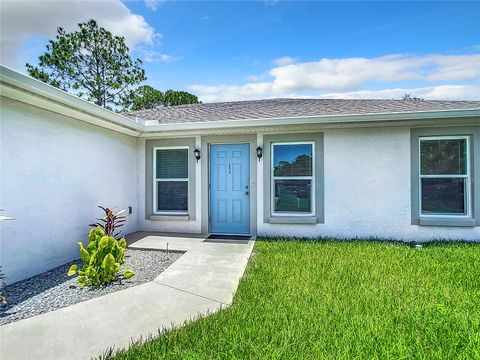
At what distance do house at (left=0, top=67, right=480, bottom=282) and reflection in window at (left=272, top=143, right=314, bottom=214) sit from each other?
0.09 feet

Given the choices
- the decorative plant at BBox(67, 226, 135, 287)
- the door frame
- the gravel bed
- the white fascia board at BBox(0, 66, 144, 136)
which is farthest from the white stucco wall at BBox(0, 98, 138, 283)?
the door frame

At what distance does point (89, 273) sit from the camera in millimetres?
3482

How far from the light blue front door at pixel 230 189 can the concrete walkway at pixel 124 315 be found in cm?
220

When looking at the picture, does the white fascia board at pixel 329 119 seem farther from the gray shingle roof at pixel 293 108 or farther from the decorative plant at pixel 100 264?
the decorative plant at pixel 100 264

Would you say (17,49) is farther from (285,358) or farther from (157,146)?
(285,358)

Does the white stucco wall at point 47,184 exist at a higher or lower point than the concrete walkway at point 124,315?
higher

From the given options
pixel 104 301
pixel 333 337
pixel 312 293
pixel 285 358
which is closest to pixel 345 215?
pixel 312 293

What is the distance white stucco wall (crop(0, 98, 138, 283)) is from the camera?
365cm

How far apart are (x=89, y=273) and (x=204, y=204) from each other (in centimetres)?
339

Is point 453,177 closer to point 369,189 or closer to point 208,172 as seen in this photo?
point 369,189

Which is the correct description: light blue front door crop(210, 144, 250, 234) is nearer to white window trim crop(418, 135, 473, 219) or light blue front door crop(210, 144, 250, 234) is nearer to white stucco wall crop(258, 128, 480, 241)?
white stucco wall crop(258, 128, 480, 241)

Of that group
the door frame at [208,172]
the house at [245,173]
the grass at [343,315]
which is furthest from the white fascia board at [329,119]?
the grass at [343,315]

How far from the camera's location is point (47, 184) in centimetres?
422

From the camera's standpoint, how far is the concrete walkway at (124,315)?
7.32 feet
